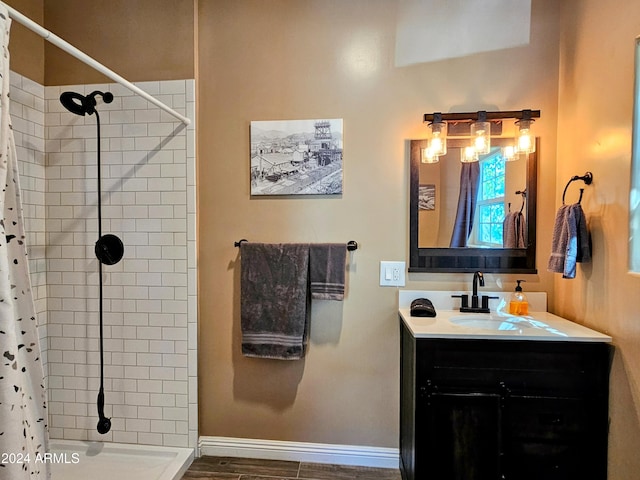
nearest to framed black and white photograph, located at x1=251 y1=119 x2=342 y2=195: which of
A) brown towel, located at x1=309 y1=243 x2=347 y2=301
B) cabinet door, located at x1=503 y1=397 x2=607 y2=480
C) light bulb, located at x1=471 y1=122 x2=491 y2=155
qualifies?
brown towel, located at x1=309 y1=243 x2=347 y2=301

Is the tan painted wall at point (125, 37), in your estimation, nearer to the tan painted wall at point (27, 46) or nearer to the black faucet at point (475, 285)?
the tan painted wall at point (27, 46)

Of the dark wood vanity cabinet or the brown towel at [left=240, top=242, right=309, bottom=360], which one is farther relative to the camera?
the brown towel at [left=240, top=242, right=309, bottom=360]

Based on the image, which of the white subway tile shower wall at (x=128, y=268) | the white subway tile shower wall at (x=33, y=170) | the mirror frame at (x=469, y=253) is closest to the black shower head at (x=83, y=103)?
the white subway tile shower wall at (x=128, y=268)

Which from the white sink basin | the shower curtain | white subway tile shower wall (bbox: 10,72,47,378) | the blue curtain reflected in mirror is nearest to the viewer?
the shower curtain

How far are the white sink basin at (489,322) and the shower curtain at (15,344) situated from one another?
1.69 meters

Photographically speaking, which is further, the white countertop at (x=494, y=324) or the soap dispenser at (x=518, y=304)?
the soap dispenser at (x=518, y=304)

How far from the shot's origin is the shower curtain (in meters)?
0.96

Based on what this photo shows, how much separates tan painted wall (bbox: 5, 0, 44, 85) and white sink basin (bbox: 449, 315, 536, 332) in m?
2.66

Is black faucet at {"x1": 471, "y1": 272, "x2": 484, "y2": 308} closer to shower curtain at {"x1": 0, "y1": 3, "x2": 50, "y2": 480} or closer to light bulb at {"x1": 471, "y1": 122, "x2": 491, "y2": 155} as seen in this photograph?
light bulb at {"x1": 471, "y1": 122, "x2": 491, "y2": 155}

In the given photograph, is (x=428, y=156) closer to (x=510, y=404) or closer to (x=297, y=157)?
(x=297, y=157)

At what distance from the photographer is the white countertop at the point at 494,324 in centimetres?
148

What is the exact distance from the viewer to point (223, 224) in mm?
2041

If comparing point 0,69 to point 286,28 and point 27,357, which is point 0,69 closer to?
point 27,357

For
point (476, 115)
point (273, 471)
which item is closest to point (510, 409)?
point (273, 471)
